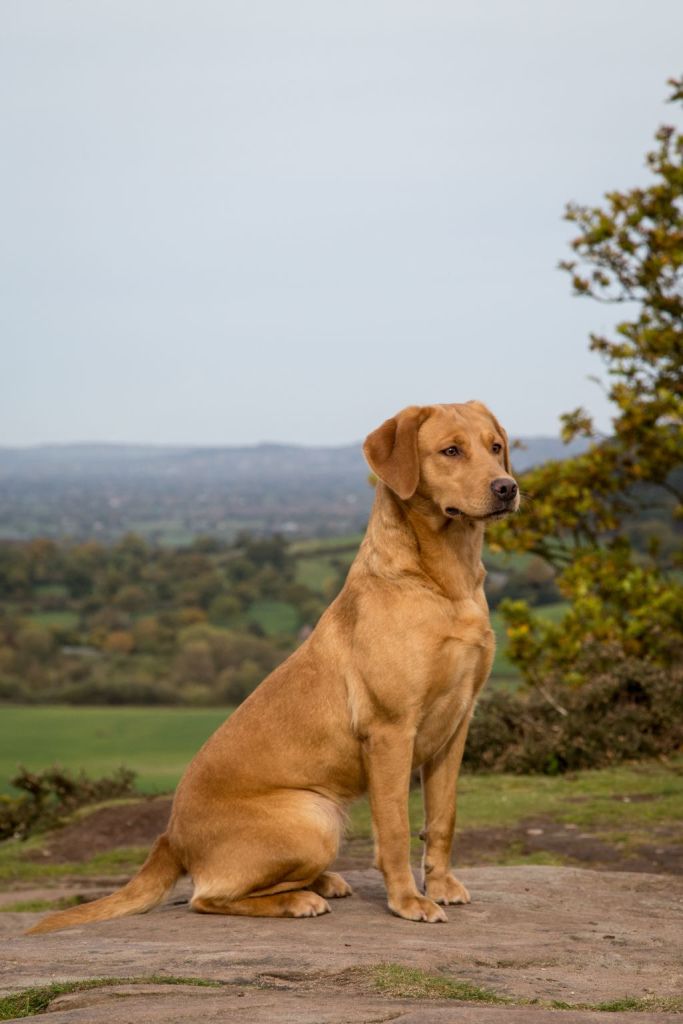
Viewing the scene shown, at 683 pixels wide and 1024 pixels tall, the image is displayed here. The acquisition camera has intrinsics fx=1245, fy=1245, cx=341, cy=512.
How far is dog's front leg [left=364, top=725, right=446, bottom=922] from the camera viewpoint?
5.73 m

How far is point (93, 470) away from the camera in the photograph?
14812cm

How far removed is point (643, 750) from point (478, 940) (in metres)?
7.39

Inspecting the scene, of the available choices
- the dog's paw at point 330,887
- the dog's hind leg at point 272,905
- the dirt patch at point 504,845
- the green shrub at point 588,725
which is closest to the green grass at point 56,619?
the green shrub at point 588,725

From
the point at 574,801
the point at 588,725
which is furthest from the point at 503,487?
the point at 588,725

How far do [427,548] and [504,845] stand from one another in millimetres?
4170

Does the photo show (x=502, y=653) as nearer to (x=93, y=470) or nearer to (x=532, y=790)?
(x=532, y=790)

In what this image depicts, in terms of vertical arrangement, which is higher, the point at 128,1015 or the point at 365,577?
the point at 365,577

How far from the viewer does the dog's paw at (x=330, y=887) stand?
632cm

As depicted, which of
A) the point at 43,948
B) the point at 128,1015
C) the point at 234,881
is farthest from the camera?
the point at 234,881

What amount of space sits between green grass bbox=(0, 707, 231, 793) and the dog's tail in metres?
7.96

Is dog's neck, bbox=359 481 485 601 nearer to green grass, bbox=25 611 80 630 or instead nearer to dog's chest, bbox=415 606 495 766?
dog's chest, bbox=415 606 495 766

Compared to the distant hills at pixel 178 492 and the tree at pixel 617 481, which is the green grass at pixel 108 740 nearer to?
the tree at pixel 617 481

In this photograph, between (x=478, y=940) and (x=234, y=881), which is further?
(x=234, y=881)

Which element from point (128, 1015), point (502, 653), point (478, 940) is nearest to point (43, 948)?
point (128, 1015)
